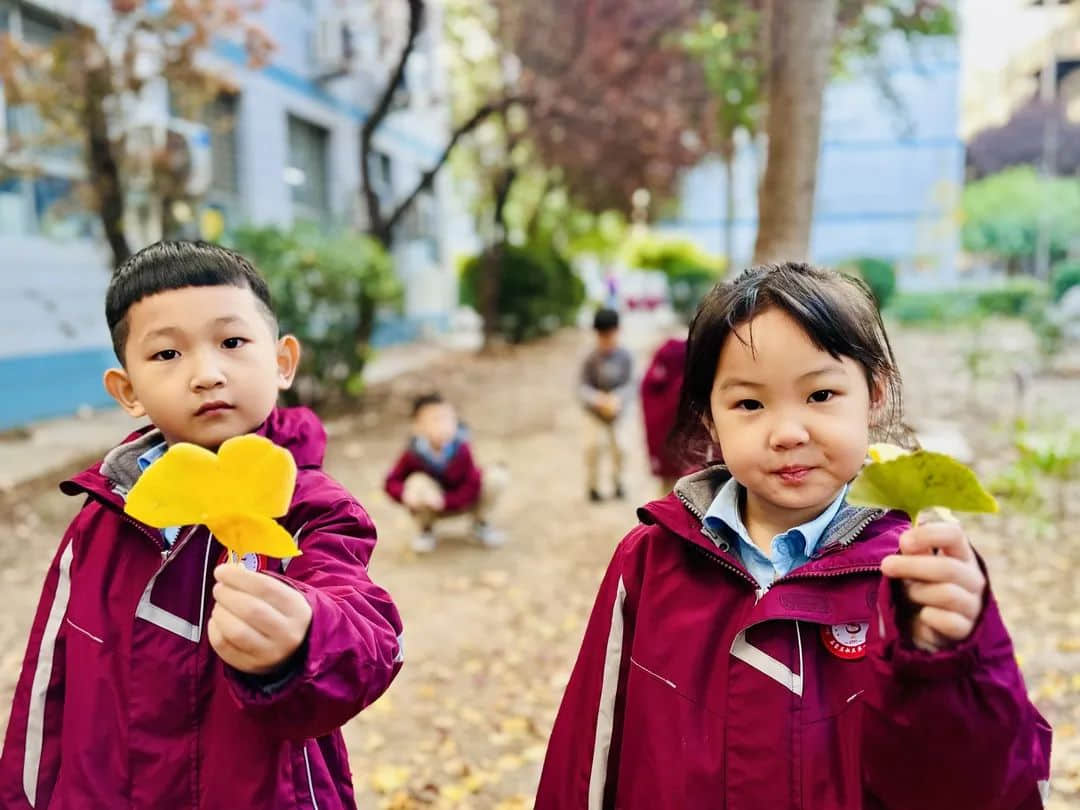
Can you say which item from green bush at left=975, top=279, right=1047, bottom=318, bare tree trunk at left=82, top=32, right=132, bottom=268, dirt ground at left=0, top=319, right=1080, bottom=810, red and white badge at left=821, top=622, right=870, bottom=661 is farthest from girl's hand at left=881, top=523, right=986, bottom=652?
green bush at left=975, top=279, right=1047, bottom=318

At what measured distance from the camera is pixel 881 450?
3.59ft

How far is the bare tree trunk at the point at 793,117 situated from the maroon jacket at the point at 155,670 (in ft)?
12.0

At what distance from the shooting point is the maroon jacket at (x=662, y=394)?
4.71m

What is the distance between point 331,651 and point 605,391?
5471 mm

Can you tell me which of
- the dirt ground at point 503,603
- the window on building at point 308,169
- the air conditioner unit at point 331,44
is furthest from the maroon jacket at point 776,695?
the air conditioner unit at point 331,44

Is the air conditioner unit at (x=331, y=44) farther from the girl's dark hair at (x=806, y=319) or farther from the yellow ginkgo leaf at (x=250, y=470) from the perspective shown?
the yellow ginkgo leaf at (x=250, y=470)

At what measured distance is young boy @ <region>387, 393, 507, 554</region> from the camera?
545 cm

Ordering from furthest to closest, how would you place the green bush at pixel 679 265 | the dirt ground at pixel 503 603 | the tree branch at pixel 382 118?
1. the green bush at pixel 679 265
2. the tree branch at pixel 382 118
3. the dirt ground at pixel 503 603

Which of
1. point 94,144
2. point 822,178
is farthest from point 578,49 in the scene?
point 822,178

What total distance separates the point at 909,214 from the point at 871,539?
121 ft

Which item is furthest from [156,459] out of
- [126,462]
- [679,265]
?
[679,265]

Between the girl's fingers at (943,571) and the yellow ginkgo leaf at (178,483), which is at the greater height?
the yellow ginkgo leaf at (178,483)

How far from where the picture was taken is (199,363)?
1.39m

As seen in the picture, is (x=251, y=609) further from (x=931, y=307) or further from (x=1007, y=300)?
(x=1007, y=300)
